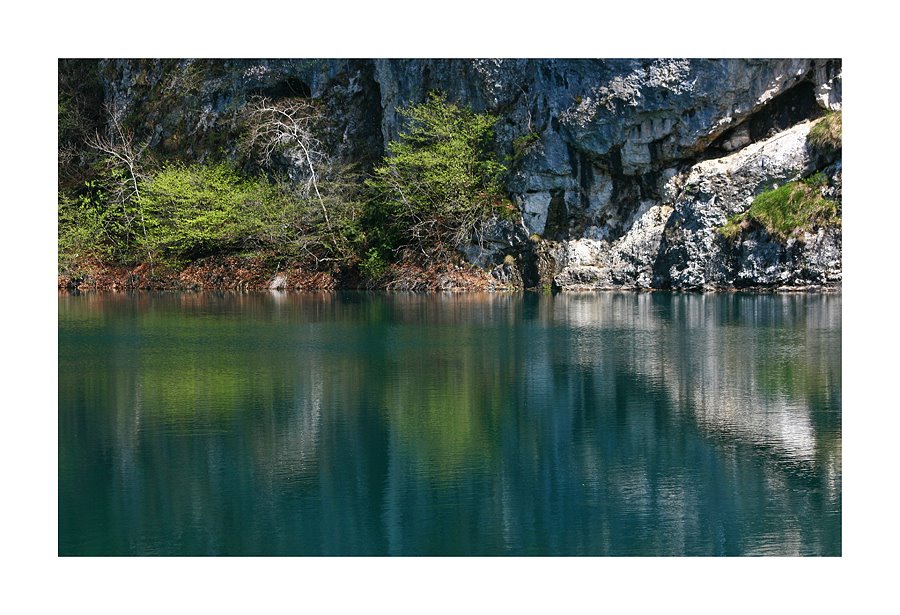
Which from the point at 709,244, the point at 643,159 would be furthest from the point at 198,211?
the point at 709,244

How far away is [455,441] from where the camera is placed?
13.2 m

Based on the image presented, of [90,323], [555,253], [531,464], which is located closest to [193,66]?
[555,253]

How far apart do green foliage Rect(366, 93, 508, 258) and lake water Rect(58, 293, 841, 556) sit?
1788cm

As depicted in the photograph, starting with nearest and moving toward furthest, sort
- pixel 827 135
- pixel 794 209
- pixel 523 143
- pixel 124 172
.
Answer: pixel 827 135, pixel 794 209, pixel 523 143, pixel 124 172

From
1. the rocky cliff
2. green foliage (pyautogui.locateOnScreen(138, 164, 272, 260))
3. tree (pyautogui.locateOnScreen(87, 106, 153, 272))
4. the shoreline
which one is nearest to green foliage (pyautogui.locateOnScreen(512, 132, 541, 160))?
the rocky cliff

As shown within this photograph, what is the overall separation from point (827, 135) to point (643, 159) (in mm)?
7038

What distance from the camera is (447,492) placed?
10945mm

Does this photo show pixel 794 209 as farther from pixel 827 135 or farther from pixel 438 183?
pixel 438 183

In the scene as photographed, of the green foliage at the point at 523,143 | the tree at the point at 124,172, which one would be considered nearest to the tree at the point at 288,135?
the tree at the point at 124,172

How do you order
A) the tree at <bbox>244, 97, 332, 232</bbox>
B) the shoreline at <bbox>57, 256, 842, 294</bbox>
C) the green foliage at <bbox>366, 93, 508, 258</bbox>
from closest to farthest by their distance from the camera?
the shoreline at <bbox>57, 256, 842, 294</bbox> → the green foliage at <bbox>366, 93, 508, 258</bbox> → the tree at <bbox>244, 97, 332, 232</bbox>

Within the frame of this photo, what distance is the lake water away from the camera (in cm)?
978

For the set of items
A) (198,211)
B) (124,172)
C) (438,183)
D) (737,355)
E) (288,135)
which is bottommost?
(737,355)

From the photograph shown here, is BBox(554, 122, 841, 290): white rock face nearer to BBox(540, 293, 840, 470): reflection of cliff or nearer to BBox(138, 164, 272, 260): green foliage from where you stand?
BBox(540, 293, 840, 470): reflection of cliff

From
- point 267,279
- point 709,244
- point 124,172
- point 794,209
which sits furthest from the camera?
point 124,172
